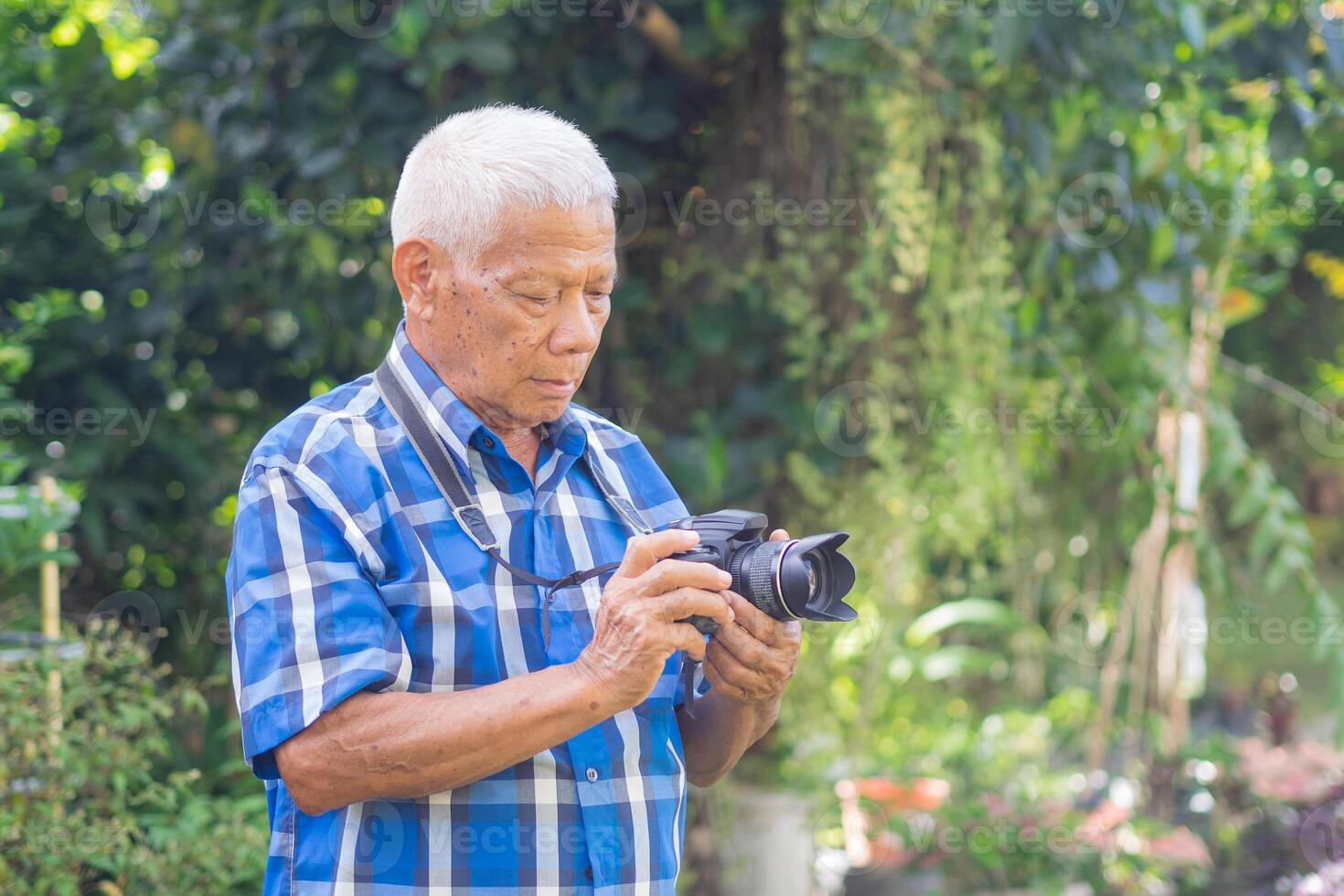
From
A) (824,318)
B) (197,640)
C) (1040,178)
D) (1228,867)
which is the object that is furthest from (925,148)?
(1228,867)

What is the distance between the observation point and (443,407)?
1.37 meters

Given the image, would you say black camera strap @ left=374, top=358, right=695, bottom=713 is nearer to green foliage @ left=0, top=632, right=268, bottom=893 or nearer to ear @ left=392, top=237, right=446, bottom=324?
ear @ left=392, top=237, right=446, bottom=324

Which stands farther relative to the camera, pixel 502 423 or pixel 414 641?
pixel 502 423

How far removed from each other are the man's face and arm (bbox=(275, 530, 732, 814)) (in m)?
0.28

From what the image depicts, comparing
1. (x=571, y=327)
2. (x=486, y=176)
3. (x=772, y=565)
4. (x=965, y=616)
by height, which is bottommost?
(x=965, y=616)

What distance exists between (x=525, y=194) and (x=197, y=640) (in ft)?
7.19

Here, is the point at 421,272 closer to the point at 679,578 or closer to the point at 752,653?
the point at 679,578

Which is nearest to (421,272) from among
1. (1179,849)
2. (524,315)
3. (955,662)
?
(524,315)

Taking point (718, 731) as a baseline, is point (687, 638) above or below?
above

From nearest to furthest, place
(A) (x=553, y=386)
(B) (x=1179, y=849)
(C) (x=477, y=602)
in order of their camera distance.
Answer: (C) (x=477, y=602)
(A) (x=553, y=386)
(B) (x=1179, y=849)

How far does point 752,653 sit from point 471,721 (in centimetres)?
36

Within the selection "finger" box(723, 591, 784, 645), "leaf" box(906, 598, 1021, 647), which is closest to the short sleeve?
"finger" box(723, 591, 784, 645)

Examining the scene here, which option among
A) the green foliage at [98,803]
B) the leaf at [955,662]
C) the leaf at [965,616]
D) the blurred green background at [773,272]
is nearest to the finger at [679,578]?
the green foliage at [98,803]

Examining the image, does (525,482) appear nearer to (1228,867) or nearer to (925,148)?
(925,148)
